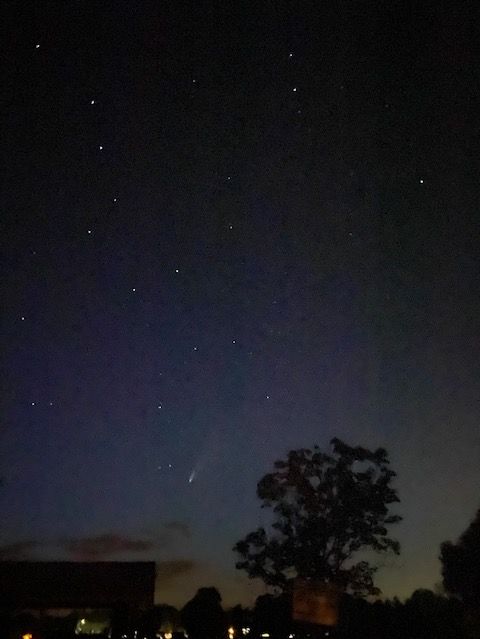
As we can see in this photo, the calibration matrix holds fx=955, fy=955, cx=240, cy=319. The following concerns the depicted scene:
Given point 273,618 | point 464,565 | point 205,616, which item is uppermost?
point 464,565

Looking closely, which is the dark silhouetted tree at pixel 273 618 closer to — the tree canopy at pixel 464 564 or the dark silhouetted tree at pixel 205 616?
the dark silhouetted tree at pixel 205 616

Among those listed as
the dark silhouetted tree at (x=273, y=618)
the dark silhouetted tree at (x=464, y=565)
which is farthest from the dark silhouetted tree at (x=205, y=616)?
the dark silhouetted tree at (x=464, y=565)

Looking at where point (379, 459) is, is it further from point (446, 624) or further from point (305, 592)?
point (305, 592)

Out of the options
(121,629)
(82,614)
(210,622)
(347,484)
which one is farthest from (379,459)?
(82,614)

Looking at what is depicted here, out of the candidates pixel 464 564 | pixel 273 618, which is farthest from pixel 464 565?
pixel 273 618

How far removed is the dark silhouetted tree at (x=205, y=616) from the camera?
1777 cm

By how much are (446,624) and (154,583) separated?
55.9ft

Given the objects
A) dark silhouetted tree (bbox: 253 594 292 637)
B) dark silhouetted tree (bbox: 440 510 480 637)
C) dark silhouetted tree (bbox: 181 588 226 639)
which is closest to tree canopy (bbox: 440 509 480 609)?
dark silhouetted tree (bbox: 440 510 480 637)

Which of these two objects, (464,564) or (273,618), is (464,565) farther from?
(273,618)

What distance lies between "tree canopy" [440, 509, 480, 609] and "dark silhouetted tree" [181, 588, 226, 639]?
17.1 m

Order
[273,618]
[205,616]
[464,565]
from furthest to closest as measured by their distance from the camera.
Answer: [464,565] → [273,618] → [205,616]

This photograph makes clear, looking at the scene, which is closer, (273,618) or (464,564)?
(273,618)

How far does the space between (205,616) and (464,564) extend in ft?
62.0

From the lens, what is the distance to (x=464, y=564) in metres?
34.2
